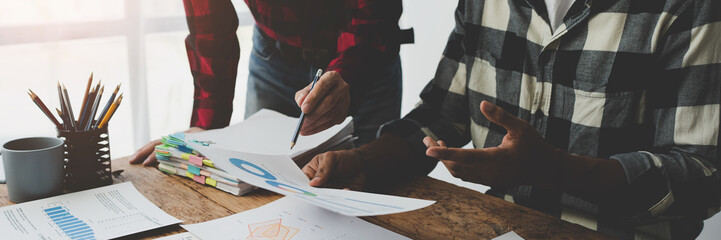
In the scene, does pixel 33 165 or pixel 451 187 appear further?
pixel 451 187

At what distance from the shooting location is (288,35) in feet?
4.99

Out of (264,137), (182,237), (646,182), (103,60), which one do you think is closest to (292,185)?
(182,237)

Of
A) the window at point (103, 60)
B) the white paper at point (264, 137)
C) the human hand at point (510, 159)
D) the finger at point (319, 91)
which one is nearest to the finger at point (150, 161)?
the white paper at point (264, 137)

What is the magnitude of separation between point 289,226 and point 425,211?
0.23m

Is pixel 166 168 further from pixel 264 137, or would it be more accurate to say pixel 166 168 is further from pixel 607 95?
pixel 607 95

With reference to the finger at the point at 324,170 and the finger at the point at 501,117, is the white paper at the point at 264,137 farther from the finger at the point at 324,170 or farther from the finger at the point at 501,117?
the finger at the point at 501,117

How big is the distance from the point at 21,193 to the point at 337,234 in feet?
1.79

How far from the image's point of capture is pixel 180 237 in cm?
83

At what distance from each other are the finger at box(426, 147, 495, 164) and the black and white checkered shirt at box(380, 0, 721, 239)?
0.27m

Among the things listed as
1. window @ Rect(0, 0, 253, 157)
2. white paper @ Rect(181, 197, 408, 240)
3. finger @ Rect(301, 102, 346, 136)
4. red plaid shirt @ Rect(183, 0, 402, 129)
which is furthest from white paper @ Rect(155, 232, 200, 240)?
window @ Rect(0, 0, 253, 157)

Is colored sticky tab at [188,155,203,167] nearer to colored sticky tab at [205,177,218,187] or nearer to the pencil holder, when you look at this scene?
colored sticky tab at [205,177,218,187]

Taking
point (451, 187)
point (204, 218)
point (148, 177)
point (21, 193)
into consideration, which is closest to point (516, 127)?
point (451, 187)

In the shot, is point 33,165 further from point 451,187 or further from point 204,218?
point 451,187

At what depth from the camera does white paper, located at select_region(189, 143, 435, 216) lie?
2.45 ft
